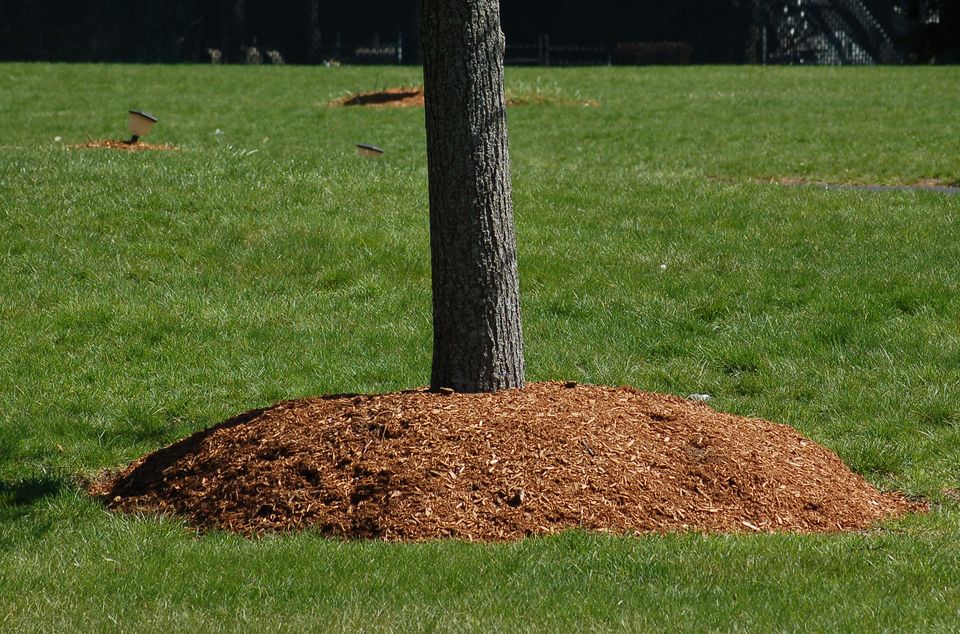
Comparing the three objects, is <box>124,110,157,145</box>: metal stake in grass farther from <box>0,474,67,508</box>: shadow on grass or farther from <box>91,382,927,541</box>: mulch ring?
<box>91,382,927,541</box>: mulch ring

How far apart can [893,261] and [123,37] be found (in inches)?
1427

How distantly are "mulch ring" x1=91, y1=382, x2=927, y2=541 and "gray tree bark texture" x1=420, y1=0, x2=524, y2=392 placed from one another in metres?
0.28

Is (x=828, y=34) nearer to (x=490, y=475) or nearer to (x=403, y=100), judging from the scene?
(x=403, y=100)

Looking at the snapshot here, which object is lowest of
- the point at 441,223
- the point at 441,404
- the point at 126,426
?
the point at 126,426

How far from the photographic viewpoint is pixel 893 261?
9.58 metres

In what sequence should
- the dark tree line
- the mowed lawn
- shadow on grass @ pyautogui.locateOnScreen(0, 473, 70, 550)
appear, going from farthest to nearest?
the dark tree line, shadow on grass @ pyautogui.locateOnScreen(0, 473, 70, 550), the mowed lawn

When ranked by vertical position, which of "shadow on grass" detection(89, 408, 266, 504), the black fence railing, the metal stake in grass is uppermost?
the black fence railing

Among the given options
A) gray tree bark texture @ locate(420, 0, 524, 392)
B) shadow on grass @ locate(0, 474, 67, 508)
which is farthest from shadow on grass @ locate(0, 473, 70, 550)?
gray tree bark texture @ locate(420, 0, 524, 392)

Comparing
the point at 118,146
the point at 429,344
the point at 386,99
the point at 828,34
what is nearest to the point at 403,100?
the point at 386,99

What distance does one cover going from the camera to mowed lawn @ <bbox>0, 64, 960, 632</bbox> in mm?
4484

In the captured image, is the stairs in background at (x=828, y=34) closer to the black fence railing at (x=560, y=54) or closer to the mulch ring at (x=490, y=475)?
the black fence railing at (x=560, y=54)

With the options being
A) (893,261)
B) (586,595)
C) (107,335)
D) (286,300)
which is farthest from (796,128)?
(586,595)

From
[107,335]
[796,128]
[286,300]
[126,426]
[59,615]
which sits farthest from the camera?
[796,128]

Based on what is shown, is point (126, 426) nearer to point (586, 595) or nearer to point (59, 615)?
point (59, 615)
